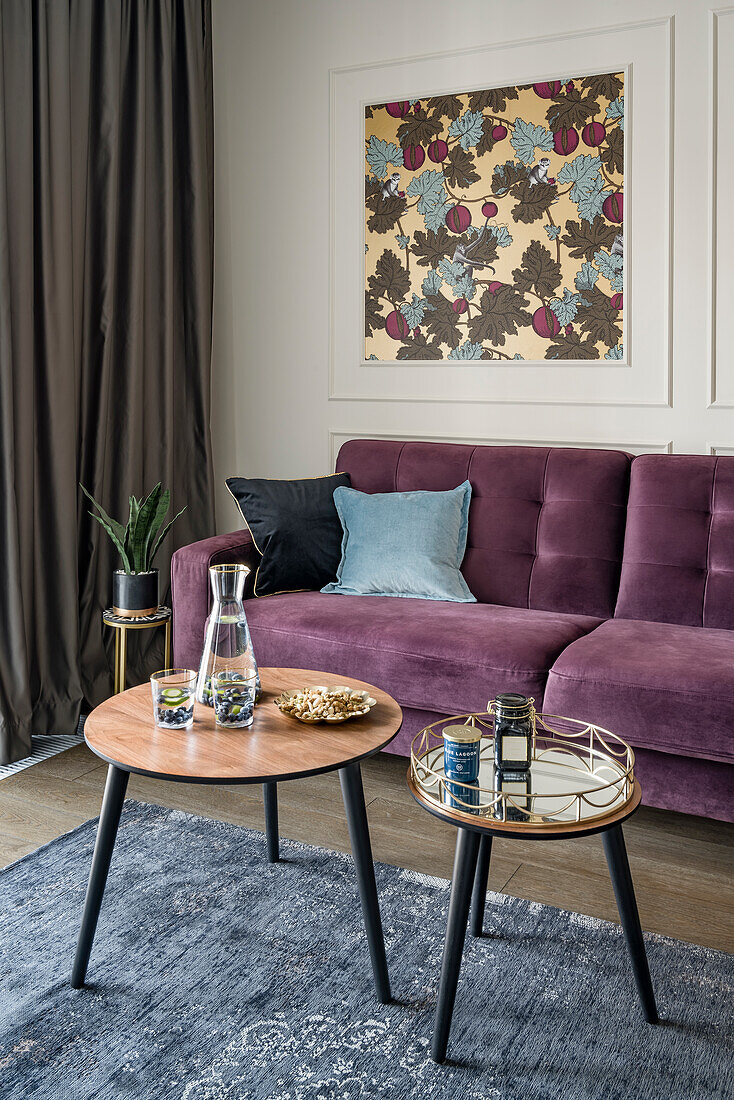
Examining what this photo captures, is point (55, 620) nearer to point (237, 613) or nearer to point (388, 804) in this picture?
point (388, 804)

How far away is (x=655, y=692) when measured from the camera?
222 cm

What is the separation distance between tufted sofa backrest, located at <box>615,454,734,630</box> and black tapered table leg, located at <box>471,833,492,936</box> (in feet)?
3.91

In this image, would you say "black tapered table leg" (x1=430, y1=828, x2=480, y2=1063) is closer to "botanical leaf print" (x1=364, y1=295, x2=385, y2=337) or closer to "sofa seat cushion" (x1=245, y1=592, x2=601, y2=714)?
"sofa seat cushion" (x1=245, y1=592, x2=601, y2=714)

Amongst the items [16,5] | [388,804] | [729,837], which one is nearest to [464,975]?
[388,804]

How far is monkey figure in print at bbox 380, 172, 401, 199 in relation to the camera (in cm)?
351

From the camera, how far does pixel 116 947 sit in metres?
1.89

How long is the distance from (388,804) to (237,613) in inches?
38.5

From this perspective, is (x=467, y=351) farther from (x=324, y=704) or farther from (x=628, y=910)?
(x=628, y=910)

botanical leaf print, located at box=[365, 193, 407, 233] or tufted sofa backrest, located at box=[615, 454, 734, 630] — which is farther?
botanical leaf print, located at box=[365, 193, 407, 233]

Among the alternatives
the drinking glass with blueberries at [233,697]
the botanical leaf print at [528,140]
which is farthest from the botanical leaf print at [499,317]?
the drinking glass with blueberries at [233,697]

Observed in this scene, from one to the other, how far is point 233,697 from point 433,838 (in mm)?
813

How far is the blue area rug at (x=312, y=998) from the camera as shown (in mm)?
1543

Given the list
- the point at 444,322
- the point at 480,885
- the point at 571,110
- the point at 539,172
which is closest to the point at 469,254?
the point at 444,322

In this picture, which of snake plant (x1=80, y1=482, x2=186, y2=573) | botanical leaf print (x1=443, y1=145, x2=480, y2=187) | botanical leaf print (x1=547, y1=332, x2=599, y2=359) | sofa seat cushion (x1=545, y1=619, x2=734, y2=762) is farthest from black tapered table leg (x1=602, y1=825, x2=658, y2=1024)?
botanical leaf print (x1=443, y1=145, x2=480, y2=187)
